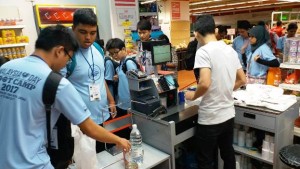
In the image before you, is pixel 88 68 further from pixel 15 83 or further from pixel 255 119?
pixel 255 119

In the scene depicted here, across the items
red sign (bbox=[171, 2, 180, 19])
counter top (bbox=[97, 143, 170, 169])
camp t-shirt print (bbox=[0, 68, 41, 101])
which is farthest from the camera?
red sign (bbox=[171, 2, 180, 19])

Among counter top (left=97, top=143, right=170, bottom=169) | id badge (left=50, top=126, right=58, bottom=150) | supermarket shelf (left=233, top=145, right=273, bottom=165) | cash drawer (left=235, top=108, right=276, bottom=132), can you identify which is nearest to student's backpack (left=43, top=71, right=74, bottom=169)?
id badge (left=50, top=126, right=58, bottom=150)

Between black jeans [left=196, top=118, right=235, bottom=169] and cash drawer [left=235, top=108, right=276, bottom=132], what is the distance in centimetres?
28

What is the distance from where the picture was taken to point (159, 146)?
7.04ft

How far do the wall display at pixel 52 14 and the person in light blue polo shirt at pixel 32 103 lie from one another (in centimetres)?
326

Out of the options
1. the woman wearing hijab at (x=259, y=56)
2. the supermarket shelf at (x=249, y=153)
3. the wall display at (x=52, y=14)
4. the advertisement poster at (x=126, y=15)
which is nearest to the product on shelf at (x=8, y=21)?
the wall display at (x=52, y=14)

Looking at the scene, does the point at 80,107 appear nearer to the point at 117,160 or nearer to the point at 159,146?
the point at 117,160

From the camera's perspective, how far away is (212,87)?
6.40ft

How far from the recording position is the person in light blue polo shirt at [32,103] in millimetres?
1066

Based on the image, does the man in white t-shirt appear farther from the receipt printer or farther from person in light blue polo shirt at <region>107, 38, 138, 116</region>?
person in light blue polo shirt at <region>107, 38, 138, 116</region>

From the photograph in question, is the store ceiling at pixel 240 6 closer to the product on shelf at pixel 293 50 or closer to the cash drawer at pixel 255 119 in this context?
the product on shelf at pixel 293 50

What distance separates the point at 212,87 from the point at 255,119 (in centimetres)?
66

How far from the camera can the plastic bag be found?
1.65 meters

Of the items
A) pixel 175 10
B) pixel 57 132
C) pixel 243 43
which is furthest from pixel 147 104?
pixel 175 10
